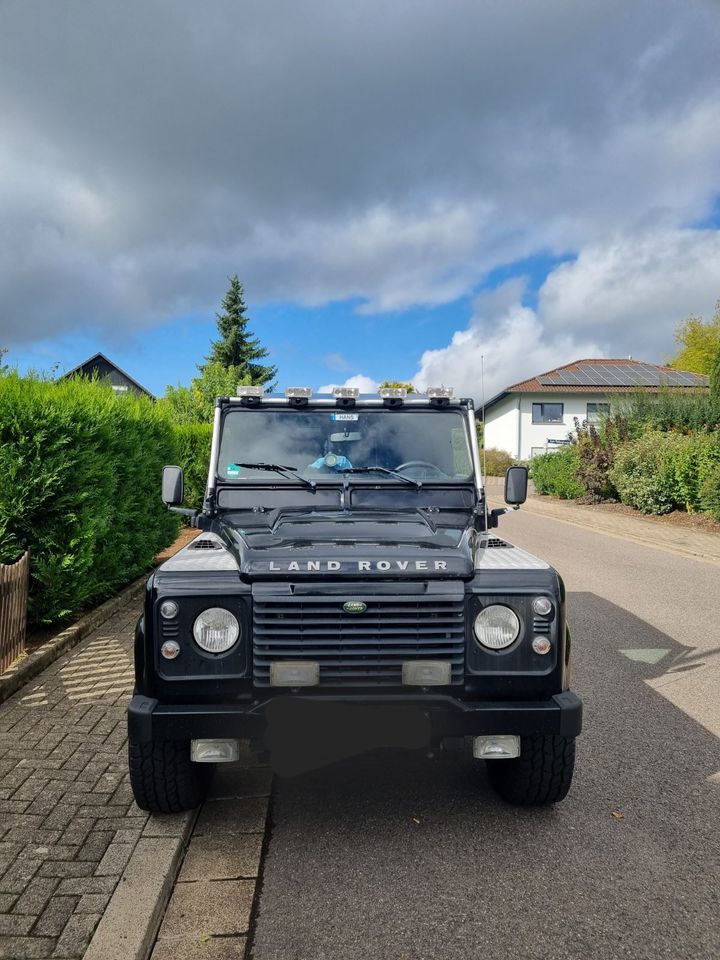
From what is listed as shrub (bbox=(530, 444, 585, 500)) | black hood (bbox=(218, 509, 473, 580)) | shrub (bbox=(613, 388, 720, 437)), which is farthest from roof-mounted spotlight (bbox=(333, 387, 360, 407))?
shrub (bbox=(530, 444, 585, 500))

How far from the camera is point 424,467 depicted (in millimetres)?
4738

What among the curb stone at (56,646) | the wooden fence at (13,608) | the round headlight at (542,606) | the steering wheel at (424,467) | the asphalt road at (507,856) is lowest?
the asphalt road at (507,856)

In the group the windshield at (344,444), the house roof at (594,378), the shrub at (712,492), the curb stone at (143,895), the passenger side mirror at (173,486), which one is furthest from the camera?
the house roof at (594,378)

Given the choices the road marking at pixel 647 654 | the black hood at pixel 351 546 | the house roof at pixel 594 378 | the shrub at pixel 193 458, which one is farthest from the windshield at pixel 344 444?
the house roof at pixel 594 378

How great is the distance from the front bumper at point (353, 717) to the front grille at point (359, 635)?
0.30 ft

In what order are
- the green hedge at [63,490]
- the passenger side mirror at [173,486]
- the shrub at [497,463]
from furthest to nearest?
1. the shrub at [497,463]
2. the green hedge at [63,490]
3. the passenger side mirror at [173,486]

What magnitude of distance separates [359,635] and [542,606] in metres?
0.77

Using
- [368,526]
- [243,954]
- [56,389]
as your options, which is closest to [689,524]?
[56,389]

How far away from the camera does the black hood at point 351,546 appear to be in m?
3.14

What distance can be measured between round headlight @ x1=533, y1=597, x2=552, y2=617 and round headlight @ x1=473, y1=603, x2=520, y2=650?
0.09 m

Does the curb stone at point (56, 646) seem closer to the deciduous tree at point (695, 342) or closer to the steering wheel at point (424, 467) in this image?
the steering wheel at point (424, 467)

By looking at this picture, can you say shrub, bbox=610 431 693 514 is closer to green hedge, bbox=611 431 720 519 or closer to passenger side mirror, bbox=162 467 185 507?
green hedge, bbox=611 431 720 519

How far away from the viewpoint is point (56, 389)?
7418mm

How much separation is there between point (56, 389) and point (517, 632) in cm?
576
